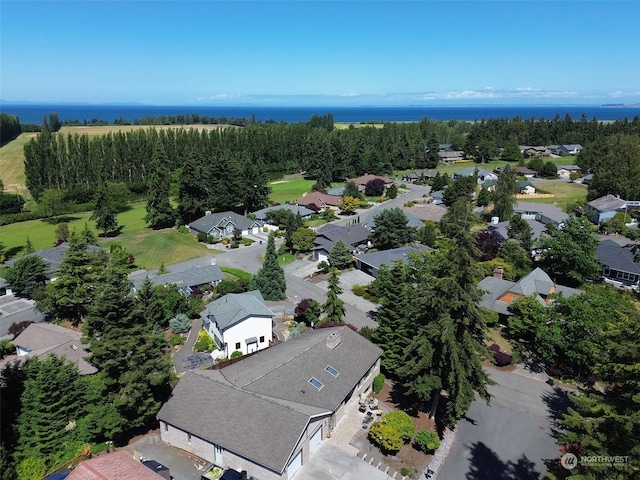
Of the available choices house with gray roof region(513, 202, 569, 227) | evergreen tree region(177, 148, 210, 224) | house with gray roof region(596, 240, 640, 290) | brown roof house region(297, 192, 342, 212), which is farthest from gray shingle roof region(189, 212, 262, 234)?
house with gray roof region(596, 240, 640, 290)

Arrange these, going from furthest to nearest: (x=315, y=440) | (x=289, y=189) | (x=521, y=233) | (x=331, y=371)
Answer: (x=289, y=189), (x=521, y=233), (x=331, y=371), (x=315, y=440)

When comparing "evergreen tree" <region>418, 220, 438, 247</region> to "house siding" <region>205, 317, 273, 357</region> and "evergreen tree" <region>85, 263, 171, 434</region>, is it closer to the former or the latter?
"house siding" <region>205, 317, 273, 357</region>

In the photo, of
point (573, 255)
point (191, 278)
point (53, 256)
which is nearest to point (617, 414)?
point (573, 255)

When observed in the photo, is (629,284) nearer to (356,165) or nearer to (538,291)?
(538,291)

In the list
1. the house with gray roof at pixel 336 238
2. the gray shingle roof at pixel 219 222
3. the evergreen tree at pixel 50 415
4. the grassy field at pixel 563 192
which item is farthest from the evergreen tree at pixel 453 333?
the grassy field at pixel 563 192

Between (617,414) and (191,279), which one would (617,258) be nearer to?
(617,414)

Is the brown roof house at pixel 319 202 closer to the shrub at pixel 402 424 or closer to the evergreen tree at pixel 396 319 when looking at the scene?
the evergreen tree at pixel 396 319
